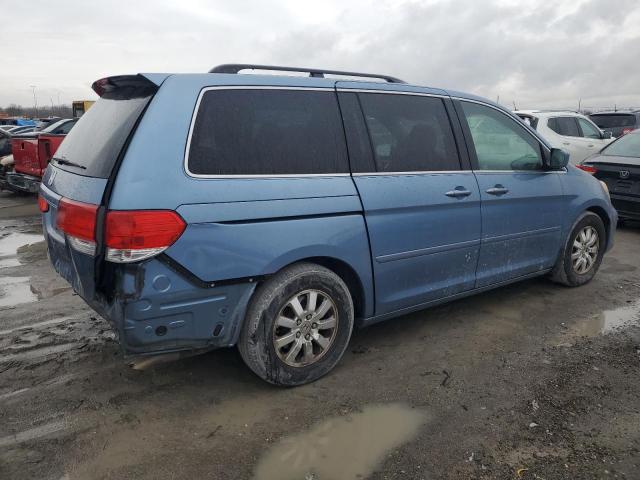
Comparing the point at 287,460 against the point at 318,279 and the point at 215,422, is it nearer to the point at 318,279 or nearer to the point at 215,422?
the point at 215,422

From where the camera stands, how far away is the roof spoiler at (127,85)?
284cm

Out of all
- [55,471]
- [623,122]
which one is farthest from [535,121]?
[55,471]

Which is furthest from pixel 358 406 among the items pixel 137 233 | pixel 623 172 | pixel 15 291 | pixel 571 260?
pixel 623 172

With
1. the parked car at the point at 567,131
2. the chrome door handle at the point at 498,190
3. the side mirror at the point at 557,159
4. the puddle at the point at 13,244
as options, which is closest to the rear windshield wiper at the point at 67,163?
the chrome door handle at the point at 498,190

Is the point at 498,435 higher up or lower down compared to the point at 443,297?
lower down

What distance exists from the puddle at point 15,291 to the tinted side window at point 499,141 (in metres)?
4.11

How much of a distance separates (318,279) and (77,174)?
1.48 meters

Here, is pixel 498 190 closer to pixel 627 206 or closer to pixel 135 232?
pixel 135 232

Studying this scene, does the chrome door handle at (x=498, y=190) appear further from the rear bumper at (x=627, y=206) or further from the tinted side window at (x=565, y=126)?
the tinted side window at (x=565, y=126)

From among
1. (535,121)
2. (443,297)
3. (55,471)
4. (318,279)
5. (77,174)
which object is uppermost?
(535,121)

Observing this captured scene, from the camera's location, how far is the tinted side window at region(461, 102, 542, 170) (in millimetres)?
4066

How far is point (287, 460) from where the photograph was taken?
252 cm

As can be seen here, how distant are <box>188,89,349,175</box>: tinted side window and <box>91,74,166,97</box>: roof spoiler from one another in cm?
31

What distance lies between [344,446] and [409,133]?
2122 millimetres
